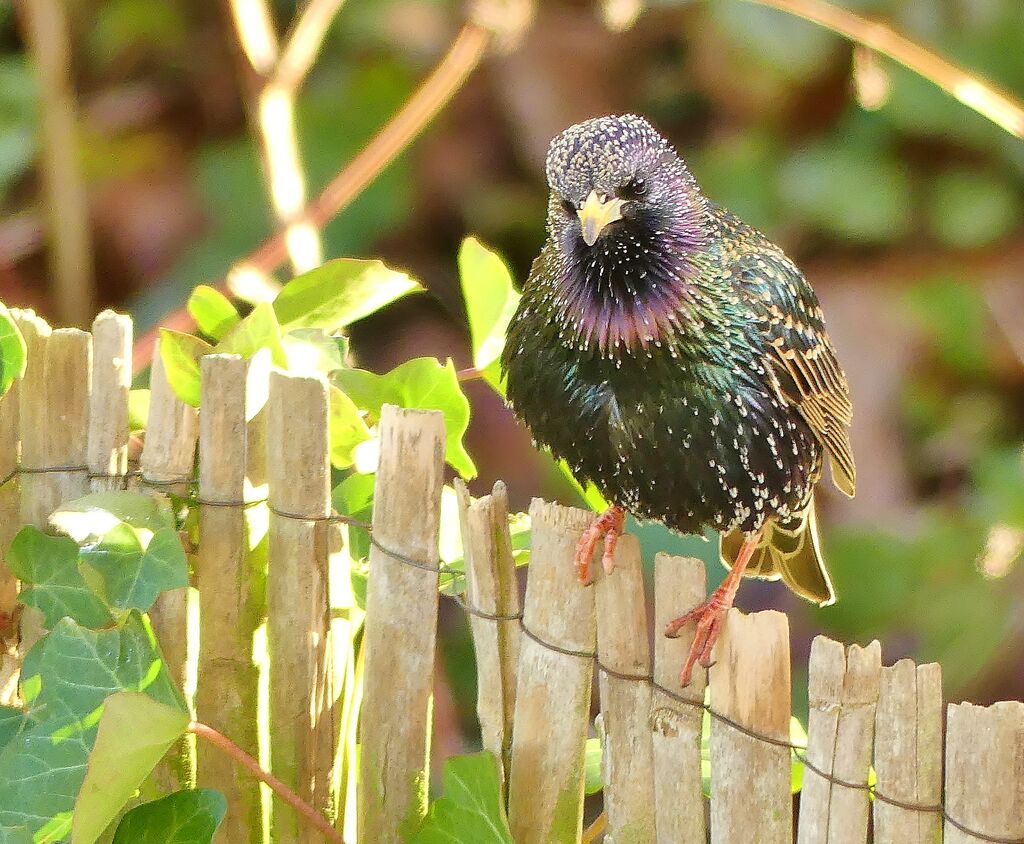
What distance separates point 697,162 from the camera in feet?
10.5

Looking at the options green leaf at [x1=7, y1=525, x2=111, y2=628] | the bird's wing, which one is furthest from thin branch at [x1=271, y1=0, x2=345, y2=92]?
green leaf at [x1=7, y1=525, x2=111, y2=628]

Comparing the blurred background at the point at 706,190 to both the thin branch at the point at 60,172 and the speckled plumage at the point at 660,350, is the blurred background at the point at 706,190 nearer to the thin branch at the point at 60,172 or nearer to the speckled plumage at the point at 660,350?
the thin branch at the point at 60,172

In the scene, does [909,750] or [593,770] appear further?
[593,770]

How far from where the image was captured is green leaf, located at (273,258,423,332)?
157 cm

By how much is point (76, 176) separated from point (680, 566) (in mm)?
2171

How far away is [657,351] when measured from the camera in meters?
1.43

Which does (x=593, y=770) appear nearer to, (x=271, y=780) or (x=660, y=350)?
(x=271, y=780)

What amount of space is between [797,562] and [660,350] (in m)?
0.56

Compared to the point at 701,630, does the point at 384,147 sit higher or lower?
higher

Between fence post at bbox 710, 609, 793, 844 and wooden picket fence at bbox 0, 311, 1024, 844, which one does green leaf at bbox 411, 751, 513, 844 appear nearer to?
wooden picket fence at bbox 0, 311, 1024, 844

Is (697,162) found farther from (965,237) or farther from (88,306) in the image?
(88,306)

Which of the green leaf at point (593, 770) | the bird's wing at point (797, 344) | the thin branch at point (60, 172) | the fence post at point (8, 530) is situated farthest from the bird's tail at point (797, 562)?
the thin branch at point (60, 172)

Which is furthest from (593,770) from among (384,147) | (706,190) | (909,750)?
(706,190)

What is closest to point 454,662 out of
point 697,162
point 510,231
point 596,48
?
point 510,231
